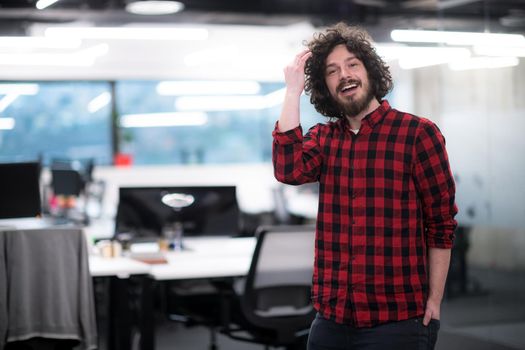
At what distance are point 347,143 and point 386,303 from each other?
1.59 ft

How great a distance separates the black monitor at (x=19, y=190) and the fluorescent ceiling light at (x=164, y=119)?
710cm

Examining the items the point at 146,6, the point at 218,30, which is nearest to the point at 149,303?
Result: the point at 146,6

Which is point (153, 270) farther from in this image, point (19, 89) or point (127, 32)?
point (19, 89)

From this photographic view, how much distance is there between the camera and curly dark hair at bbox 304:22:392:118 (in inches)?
88.8

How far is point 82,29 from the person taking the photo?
735 cm

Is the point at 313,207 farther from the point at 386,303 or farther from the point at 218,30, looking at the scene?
the point at 386,303

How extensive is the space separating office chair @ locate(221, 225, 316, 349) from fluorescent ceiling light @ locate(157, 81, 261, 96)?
7.97m

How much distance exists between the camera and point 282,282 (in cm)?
371

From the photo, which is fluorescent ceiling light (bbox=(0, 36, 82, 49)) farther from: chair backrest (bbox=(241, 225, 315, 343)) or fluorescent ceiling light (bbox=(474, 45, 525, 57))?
chair backrest (bbox=(241, 225, 315, 343))

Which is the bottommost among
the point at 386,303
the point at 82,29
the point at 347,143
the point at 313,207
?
the point at 313,207

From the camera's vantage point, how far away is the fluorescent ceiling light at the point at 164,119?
37.0 feet

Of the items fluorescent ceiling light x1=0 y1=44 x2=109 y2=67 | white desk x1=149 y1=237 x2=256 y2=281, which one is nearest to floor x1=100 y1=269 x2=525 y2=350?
white desk x1=149 y1=237 x2=256 y2=281

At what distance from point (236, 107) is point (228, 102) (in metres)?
0.18

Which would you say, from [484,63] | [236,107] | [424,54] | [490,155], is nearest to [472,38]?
[484,63]
